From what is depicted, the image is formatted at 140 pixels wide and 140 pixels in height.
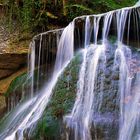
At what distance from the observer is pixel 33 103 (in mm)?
8375

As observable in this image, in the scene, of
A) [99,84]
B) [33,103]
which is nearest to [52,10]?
[33,103]

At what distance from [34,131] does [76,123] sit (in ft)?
2.56

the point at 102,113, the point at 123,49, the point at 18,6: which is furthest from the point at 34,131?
the point at 18,6

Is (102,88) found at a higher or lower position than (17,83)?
higher

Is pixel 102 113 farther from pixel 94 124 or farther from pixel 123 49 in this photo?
pixel 123 49

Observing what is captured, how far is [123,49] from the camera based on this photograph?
7684mm

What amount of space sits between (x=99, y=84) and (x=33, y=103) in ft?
6.29

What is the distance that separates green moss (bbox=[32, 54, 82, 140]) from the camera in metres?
6.62

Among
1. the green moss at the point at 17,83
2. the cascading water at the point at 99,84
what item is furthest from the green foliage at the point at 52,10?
the green moss at the point at 17,83

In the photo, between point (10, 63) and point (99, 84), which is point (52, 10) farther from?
point (99, 84)

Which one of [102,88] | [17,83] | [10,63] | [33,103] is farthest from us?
[10,63]

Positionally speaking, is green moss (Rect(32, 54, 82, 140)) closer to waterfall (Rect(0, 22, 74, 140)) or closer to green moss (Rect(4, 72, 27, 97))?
waterfall (Rect(0, 22, 74, 140))

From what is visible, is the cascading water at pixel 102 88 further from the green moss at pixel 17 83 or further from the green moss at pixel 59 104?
the green moss at pixel 17 83

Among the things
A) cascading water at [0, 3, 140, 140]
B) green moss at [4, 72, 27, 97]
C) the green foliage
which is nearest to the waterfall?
cascading water at [0, 3, 140, 140]
